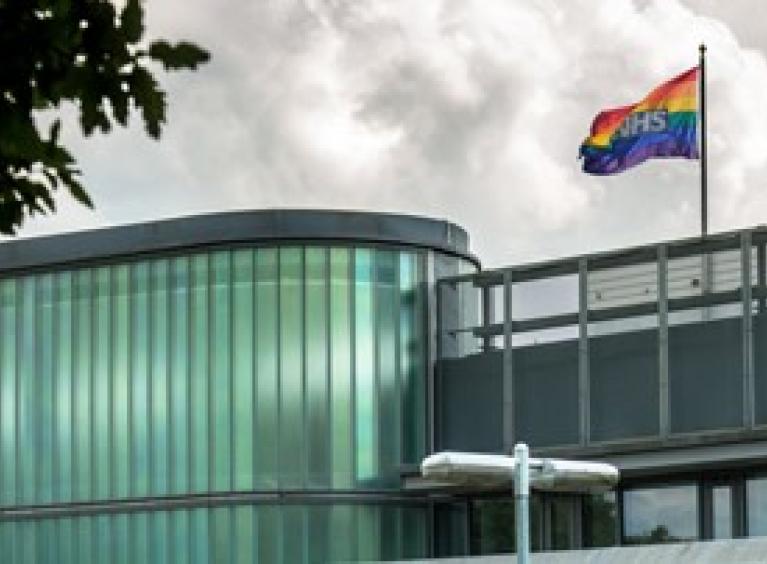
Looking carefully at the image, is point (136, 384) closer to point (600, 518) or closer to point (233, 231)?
point (233, 231)

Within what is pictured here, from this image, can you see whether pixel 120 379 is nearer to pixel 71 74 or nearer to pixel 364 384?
pixel 364 384

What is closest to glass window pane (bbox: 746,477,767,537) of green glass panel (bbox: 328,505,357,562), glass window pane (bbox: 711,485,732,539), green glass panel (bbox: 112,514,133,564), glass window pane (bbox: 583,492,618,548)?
glass window pane (bbox: 711,485,732,539)

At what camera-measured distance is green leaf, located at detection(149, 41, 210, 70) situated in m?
5.14

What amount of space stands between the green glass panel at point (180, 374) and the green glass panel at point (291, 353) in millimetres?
2029

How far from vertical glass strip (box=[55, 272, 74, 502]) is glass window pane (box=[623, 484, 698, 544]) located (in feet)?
39.7

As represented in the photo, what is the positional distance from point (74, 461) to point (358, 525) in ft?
21.1

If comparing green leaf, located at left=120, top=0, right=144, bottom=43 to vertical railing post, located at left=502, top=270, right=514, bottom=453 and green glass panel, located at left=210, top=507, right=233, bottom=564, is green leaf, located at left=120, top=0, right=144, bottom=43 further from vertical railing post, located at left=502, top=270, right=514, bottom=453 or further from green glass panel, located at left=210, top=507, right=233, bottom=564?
green glass panel, located at left=210, top=507, right=233, bottom=564

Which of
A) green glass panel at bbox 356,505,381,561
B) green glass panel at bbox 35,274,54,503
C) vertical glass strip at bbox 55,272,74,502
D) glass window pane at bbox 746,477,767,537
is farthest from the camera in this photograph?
green glass panel at bbox 35,274,54,503

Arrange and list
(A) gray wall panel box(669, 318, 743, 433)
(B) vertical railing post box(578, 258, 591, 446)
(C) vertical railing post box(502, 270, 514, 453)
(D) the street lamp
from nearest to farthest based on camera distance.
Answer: (D) the street lamp → (A) gray wall panel box(669, 318, 743, 433) → (B) vertical railing post box(578, 258, 591, 446) → (C) vertical railing post box(502, 270, 514, 453)

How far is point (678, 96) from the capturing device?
1731 inches

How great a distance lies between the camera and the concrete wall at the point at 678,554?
29.2 metres

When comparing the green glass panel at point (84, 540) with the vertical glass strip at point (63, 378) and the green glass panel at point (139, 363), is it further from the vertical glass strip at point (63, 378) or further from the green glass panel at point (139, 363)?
the green glass panel at point (139, 363)

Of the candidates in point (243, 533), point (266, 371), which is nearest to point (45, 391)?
point (266, 371)

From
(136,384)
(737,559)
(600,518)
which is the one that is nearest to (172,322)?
(136,384)
